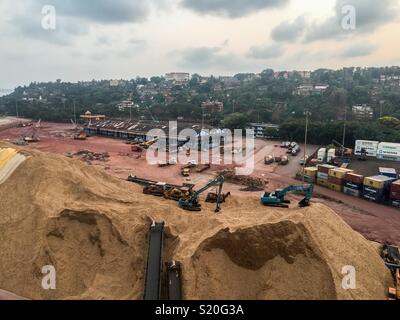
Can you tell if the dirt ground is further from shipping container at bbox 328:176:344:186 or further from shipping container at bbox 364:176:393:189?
shipping container at bbox 364:176:393:189

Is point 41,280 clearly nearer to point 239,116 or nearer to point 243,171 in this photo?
point 243,171

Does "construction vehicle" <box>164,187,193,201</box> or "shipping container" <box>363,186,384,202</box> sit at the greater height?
"construction vehicle" <box>164,187,193,201</box>

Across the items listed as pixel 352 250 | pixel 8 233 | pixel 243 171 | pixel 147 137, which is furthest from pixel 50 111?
pixel 352 250

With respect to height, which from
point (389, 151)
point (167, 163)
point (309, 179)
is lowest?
point (309, 179)

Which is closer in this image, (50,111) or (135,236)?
(135,236)

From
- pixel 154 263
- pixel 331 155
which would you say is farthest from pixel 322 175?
pixel 154 263

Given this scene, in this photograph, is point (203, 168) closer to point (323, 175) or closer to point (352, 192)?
point (323, 175)

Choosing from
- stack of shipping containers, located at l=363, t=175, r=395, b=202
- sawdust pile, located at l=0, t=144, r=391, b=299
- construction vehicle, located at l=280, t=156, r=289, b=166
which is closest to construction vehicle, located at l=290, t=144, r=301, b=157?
construction vehicle, located at l=280, t=156, r=289, b=166
